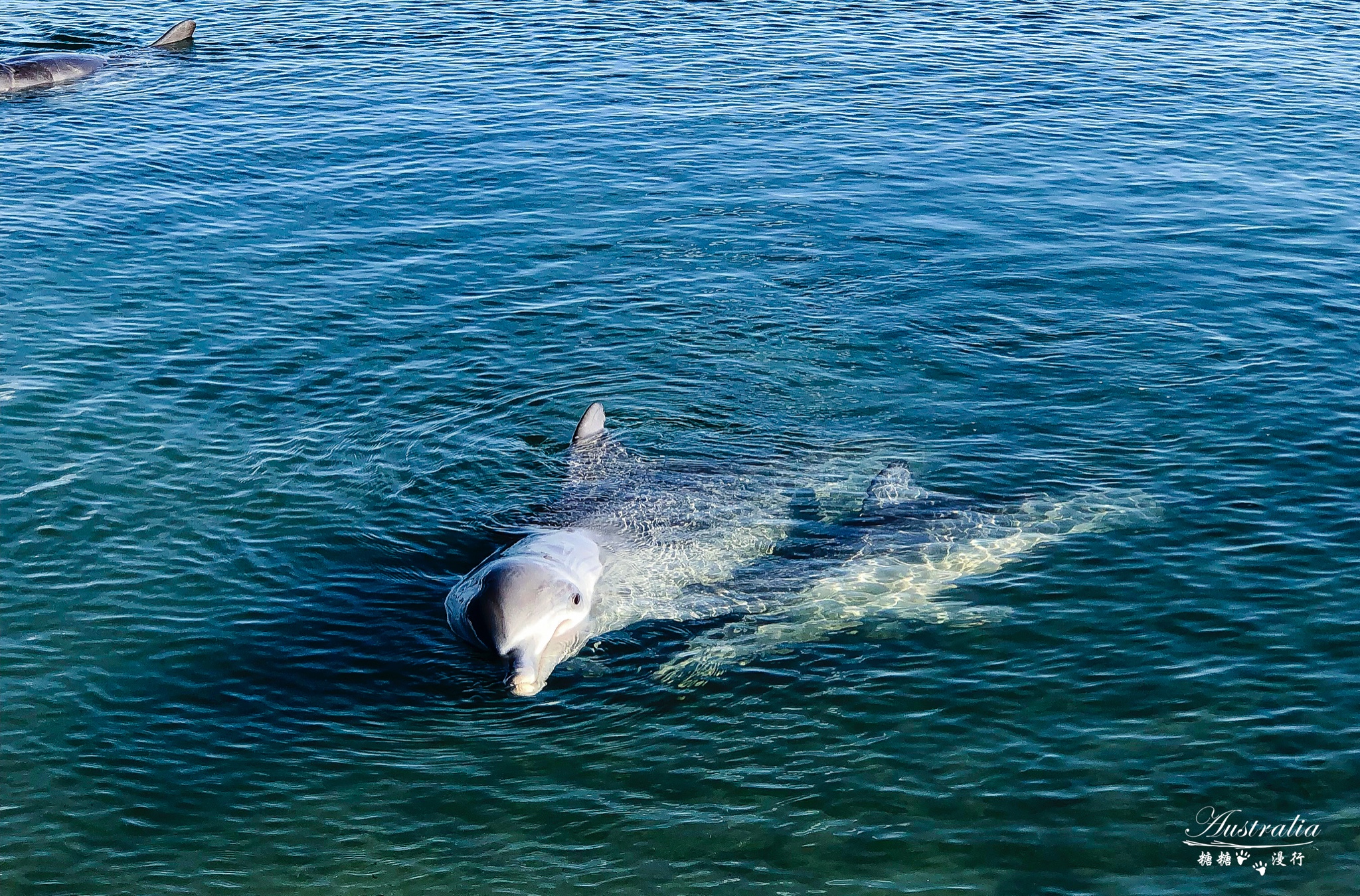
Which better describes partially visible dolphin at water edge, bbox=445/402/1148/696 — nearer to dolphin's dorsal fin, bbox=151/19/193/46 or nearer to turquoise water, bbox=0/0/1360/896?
turquoise water, bbox=0/0/1360/896

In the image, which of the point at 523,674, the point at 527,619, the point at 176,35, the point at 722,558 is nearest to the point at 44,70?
the point at 176,35

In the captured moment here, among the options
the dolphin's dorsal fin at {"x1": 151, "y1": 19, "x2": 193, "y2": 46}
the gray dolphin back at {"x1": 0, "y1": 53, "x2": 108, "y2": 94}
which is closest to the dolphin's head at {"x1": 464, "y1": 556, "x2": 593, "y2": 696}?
the gray dolphin back at {"x1": 0, "y1": 53, "x2": 108, "y2": 94}

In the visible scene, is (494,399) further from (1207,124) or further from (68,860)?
(1207,124)

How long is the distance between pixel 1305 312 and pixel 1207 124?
524 inches

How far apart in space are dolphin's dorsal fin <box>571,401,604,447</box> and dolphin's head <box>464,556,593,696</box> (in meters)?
4.67

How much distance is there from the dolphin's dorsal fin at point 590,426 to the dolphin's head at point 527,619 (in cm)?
467

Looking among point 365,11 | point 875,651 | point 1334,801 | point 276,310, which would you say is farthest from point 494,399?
point 365,11

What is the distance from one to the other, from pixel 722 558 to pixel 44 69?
36084 mm

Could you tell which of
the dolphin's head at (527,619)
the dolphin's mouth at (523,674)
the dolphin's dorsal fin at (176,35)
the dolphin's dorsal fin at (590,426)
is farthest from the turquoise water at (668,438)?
the dolphin's dorsal fin at (176,35)

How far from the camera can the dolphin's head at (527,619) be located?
55.8 feet

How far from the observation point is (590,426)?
882 inches

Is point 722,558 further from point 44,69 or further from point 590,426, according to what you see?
point 44,69

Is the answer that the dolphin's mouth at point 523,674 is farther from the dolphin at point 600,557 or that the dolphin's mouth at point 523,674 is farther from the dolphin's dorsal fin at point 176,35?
the dolphin's dorsal fin at point 176,35

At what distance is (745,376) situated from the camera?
25.3m
